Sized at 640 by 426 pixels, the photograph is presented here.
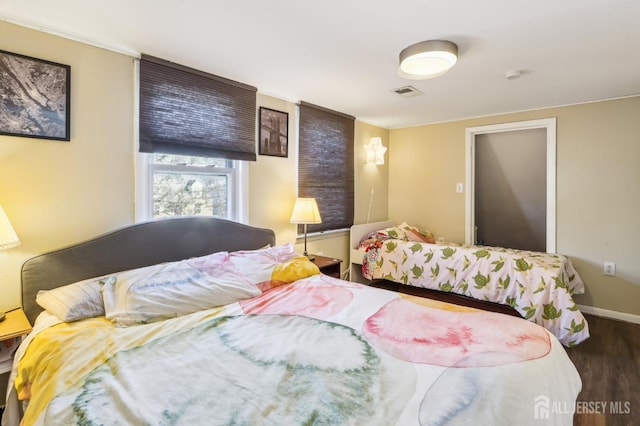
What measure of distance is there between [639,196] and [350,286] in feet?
10.2

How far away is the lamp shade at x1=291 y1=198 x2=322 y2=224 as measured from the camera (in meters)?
2.98

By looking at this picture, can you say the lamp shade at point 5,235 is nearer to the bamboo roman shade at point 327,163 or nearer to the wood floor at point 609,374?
the bamboo roman shade at point 327,163

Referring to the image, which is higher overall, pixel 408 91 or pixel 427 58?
pixel 408 91

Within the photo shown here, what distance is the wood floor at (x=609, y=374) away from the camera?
6.05ft

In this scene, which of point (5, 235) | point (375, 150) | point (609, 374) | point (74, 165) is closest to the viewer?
point (5, 235)

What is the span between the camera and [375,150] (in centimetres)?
410

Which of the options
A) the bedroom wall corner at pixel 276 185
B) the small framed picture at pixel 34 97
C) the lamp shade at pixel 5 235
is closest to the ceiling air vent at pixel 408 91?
the bedroom wall corner at pixel 276 185

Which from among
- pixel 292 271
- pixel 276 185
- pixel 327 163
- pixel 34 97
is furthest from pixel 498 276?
pixel 34 97

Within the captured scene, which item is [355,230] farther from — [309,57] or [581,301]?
[581,301]

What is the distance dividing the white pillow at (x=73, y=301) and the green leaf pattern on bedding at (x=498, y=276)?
2.60m

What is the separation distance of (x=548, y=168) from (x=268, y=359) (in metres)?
3.69

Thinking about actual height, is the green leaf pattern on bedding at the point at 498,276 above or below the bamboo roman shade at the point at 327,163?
below

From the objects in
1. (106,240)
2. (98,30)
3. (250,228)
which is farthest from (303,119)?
(106,240)

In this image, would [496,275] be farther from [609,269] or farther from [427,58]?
[427,58]
